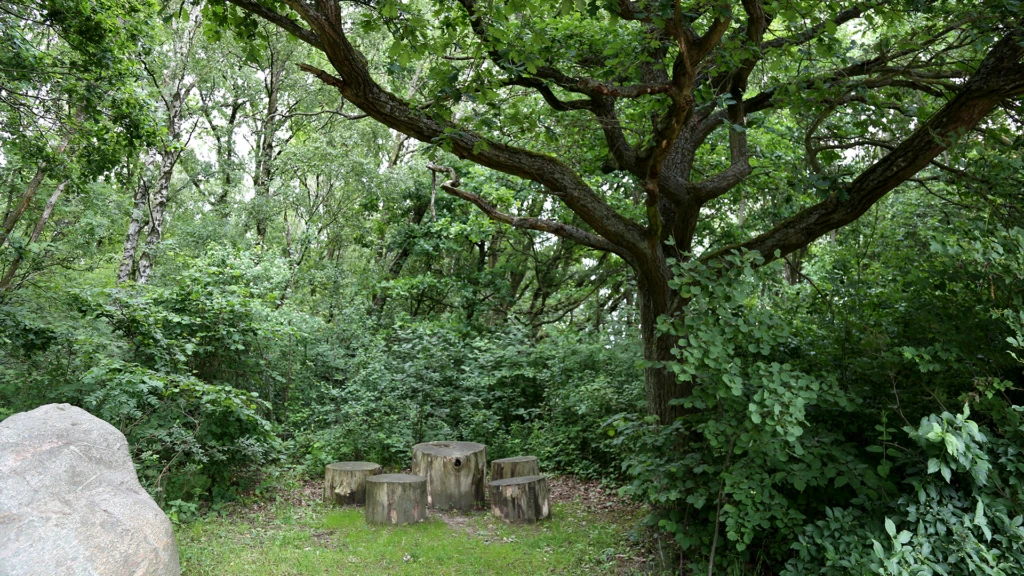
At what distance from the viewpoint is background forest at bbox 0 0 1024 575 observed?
4.36 m

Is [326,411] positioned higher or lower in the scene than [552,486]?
higher

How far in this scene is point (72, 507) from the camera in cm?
431

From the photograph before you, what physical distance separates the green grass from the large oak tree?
1.51 metres

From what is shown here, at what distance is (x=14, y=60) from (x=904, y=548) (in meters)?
9.03

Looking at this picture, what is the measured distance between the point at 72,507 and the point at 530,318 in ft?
33.1

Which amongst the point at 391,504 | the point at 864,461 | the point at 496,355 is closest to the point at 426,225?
the point at 496,355

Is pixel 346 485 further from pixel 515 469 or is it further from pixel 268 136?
pixel 268 136

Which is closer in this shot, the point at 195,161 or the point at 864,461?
the point at 864,461

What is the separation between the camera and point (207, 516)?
7020 mm

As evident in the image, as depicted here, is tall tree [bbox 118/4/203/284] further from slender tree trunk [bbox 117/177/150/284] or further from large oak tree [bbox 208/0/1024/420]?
large oak tree [bbox 208/0/1024/420]

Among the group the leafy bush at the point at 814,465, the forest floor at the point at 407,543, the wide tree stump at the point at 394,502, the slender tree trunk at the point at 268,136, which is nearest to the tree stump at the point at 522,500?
the forest floor at the point at 407,543

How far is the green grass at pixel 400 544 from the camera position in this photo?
5.70m

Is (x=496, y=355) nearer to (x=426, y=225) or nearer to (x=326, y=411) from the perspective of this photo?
(x=326, y=411)

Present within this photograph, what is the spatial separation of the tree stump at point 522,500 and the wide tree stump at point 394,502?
86cm
